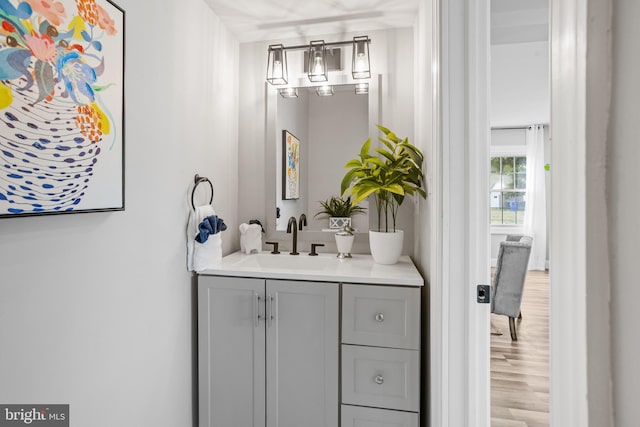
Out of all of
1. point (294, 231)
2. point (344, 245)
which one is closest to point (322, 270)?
point (344, 245)

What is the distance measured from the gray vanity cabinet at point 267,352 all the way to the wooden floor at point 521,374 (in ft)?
4.12

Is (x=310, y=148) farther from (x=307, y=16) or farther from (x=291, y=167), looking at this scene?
(x=307, y=16)

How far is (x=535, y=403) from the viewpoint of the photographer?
2.32 m

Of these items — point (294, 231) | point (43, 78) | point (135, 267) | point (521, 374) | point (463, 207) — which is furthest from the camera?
point (521, 374)

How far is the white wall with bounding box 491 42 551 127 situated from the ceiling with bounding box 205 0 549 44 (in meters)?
0.55

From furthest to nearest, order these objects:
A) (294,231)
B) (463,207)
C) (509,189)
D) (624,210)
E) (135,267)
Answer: (509,189) → (294,231) → (135,267) → (463,207) → (624,210)

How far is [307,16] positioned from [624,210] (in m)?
2.24

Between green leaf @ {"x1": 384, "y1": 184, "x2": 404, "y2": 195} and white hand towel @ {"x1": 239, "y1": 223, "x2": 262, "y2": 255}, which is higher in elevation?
green leaf @ {"x1": 384, "y1": 184, "x2": 404, "y2": 195}

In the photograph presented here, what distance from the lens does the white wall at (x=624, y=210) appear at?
0.84 feet

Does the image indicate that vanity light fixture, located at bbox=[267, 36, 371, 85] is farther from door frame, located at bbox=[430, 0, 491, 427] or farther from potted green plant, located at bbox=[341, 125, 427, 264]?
door frame, located at bbox=[430, 0, 491, 427]

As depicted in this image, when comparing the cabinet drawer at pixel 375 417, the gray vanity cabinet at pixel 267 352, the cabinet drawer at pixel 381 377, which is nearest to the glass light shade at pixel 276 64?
the gray vanity cabinet at pixel 267 352

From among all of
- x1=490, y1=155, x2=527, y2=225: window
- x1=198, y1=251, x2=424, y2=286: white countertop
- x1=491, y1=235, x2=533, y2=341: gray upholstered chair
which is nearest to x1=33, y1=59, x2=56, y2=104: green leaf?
x1=198, y1=251, x2=424, y2=286: white countertop

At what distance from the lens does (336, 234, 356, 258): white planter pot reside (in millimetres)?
2174

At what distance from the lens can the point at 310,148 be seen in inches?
94.5
